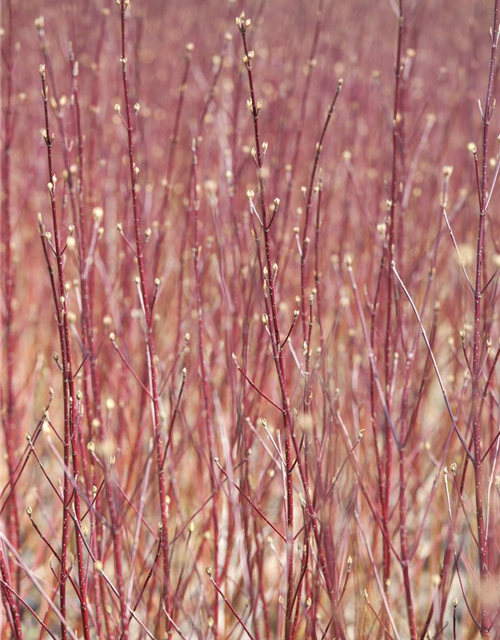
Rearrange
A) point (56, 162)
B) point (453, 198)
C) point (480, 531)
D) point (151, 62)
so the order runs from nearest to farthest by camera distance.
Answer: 1. point (480, 531)
2. point (453, 198)
3. point (56, 162)
4. point (151, 62)

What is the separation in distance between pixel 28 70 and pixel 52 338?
261 centimetres

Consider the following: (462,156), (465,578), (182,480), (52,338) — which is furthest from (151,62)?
(465,578)

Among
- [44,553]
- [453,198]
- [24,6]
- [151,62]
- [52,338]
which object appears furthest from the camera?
[24,6]

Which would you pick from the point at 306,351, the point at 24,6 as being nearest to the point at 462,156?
the point at 306,351

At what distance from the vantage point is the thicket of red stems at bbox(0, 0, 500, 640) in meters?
1.17

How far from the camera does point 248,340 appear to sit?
1473 mm

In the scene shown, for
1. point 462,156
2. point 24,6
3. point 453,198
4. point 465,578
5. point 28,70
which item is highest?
point 24,6

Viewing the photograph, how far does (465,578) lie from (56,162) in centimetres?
352

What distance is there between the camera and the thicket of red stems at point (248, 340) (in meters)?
1.17

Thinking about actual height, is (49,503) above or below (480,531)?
below

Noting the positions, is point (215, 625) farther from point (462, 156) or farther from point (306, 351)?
point (462, 156)

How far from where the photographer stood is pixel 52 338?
271 cm

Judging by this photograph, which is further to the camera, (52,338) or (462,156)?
(462,156)

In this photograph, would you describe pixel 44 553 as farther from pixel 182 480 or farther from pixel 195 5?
pixel 195 5
